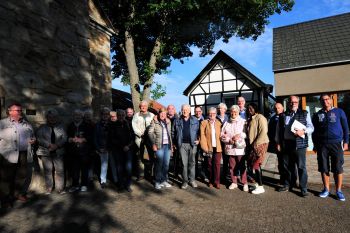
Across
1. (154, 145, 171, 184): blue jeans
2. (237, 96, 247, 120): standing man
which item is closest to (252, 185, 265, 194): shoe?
(237, 96, 247, 120): standing man

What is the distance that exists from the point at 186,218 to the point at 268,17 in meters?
13.0

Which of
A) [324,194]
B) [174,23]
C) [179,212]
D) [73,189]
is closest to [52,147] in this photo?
[73,189]

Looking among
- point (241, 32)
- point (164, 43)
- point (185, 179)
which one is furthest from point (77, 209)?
point (241, 32)

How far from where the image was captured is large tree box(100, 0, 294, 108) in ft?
40.8

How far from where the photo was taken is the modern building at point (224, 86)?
15094 mm

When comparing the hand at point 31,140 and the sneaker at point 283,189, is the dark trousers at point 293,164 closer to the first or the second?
the sneaker at point 283,189

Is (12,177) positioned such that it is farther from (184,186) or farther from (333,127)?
(333,127)

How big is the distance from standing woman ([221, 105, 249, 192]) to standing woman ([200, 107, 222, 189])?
146 mm

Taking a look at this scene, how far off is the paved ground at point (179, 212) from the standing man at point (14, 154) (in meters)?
0.30

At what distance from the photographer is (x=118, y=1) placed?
43.5 feet

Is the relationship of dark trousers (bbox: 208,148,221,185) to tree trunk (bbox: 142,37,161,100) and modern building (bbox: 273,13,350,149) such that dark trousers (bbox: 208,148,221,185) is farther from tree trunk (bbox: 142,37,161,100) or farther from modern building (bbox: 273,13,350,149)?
tree trunk (bbox: 142,37,161,100)

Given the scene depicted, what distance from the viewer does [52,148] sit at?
5.63 metres

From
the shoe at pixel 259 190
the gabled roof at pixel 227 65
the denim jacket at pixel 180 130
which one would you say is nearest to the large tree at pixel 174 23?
the gabled roof at pixel 227 65

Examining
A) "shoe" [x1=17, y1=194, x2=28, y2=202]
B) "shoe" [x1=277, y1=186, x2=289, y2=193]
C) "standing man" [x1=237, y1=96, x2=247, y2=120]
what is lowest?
"shoe" [x1=277, y1=186, x2=289, y2=193]
